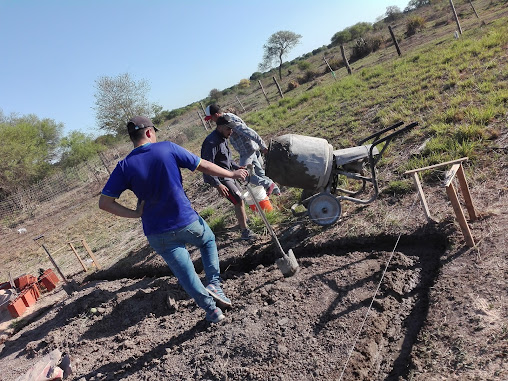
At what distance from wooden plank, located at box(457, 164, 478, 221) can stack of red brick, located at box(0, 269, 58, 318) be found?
6628mm

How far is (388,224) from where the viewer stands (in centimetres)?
390

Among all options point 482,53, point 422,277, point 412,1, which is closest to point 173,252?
point 422,277

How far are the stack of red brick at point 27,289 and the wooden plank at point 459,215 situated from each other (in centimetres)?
650

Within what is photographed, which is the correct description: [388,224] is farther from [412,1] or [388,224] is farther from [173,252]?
[412,1]

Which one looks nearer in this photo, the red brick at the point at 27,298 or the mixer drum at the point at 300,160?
the mixer drum at the point at 300,160

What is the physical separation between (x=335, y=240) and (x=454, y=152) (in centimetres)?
203

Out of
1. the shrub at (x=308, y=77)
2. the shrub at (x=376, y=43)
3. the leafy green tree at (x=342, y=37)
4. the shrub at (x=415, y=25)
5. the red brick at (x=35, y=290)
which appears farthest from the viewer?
the leafy green tree at (x=342, y=37)

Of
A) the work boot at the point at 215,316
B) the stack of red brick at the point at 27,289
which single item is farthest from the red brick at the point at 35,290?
the work boot at the point at 215,316

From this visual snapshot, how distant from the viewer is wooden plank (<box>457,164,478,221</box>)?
3258 mm

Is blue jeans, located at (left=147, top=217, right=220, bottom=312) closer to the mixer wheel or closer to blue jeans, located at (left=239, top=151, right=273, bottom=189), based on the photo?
the mixer wheel

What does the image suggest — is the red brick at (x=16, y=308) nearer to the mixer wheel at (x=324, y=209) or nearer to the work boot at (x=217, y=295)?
the work boot at (x=217, y=295)

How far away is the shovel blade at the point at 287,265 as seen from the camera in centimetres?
360

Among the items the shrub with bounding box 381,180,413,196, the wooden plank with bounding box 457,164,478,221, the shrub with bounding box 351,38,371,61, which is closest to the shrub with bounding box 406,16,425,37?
the shrub with bounding box 351,38,371,61

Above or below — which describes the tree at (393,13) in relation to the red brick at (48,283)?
above
